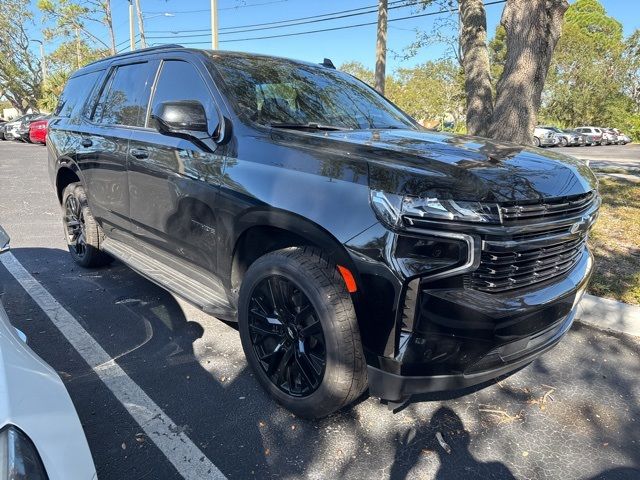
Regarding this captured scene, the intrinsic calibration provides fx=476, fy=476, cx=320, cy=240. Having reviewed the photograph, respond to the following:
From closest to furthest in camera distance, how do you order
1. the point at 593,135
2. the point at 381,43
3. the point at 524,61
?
the point at 524,61, the point at 381,43, the point at 593,135

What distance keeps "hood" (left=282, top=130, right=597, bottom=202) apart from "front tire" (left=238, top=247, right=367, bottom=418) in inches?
22.1

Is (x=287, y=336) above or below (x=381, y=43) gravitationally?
below

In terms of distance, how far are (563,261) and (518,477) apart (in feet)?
3.56

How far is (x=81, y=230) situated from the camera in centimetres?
491

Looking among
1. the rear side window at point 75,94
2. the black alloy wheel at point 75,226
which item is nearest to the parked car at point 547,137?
the rear side window at point 75,94

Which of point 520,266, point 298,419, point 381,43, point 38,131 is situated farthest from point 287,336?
point 38,131

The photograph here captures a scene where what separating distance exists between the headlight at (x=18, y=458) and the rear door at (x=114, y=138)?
2.92 metres

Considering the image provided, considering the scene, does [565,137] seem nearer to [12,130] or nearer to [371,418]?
[12,130]

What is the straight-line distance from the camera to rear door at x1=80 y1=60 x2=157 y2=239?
3812 mm

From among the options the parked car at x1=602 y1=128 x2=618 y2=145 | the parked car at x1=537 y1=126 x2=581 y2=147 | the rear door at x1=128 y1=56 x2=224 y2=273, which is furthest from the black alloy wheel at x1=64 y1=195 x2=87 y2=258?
the parked car at x1=602 y1=128 x2=618 y2=145

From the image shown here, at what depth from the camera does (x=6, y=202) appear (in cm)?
839

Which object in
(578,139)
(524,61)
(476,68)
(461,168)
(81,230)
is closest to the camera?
(461,168)

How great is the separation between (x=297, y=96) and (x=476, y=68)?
5.32m

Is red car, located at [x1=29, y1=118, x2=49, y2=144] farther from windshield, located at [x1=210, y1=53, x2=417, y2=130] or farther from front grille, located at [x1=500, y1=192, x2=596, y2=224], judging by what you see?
front grille, located at [x1=500, y1=192, x2=596, y2=224]
